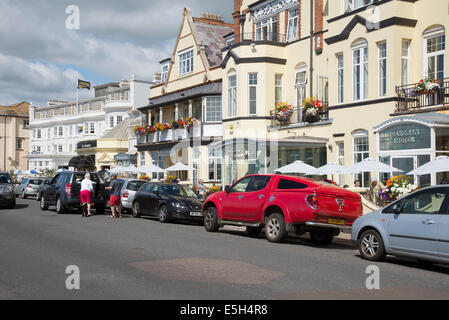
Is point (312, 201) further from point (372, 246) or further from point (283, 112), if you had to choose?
point (283, 112)

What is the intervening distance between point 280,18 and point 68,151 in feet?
147

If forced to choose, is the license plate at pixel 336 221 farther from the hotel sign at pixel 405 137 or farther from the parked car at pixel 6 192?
the parked car at pixel 6 192

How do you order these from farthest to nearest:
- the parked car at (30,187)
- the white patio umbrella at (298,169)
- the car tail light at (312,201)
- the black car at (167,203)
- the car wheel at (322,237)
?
the parked car at (30,187) → the white patio umbrella at (298,169) → the black car at (167,203) → the car wheel at (322,237) → the car tail light at (312,201)

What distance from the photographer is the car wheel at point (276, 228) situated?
43.0 feet

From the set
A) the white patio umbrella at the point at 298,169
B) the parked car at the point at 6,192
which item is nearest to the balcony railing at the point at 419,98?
the white patio umbrella at the point at 298,169

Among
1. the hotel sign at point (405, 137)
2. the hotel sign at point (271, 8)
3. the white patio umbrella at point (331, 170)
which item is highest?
the hotel sign at point (271, 8)

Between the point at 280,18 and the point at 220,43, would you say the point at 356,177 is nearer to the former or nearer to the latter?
the point at 280,18

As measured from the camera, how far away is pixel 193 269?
894cm

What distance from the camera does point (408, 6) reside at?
19.7 metres

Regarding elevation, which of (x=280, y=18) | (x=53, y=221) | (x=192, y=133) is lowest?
(x=53, y=221)

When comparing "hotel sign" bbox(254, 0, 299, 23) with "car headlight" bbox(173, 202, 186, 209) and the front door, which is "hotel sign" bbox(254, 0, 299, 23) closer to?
"car headlight" bbox(173, 202, 186, 209)

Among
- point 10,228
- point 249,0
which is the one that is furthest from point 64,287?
point 249,0

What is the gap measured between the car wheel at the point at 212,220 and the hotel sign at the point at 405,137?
24.7 ft
